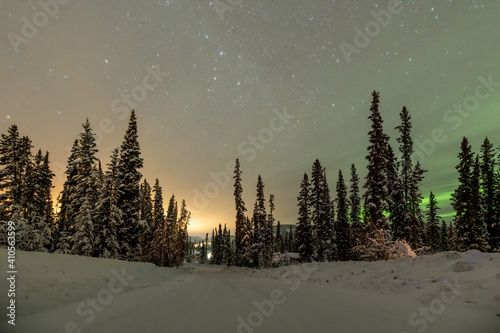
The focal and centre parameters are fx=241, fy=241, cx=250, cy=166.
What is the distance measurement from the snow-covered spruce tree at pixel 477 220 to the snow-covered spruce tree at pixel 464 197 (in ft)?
0.89

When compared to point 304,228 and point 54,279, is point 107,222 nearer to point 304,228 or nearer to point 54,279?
point 54,279

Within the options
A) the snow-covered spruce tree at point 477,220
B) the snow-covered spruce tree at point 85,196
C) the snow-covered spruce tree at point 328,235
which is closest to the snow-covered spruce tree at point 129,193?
the snow-covered spruce tree at point 85,196

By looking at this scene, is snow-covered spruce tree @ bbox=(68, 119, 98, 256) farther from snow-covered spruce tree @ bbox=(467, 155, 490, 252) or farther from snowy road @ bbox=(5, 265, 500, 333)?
snow-covered spruce tree @ bbox=(467, 155, 490, 252)

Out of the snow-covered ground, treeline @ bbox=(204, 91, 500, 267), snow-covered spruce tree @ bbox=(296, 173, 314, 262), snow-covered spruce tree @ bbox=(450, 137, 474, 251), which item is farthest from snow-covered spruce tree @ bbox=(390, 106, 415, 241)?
the snow-covered ground

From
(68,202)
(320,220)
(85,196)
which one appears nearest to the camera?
(85,196)

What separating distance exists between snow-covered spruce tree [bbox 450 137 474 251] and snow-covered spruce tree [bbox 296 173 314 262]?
18.5 meters

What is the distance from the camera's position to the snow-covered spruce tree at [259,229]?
43.8m

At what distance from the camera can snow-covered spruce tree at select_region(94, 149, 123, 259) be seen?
71.6ft

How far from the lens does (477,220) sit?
1109 inches

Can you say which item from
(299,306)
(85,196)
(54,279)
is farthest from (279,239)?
(299,306)

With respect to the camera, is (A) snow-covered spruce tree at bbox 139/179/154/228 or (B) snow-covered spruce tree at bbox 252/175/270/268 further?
(A) snow-covered spruce tree at bbox 139/179/154/228

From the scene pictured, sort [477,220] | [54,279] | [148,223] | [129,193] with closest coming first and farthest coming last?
[54,279] < [129,193] < [477,220] < [148,223]

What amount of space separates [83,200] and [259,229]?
96.2ft

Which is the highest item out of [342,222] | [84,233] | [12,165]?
[12,165]
